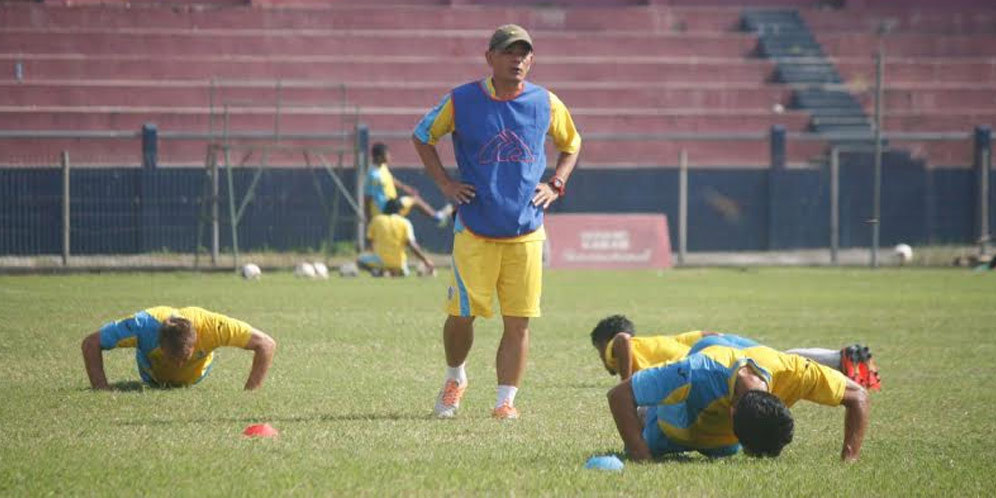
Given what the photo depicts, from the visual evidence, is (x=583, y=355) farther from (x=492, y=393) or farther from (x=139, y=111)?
(x=139, y=111)

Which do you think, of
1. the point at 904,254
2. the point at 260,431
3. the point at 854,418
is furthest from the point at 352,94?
the point at 854,418

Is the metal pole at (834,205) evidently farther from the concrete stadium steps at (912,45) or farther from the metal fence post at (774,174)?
the concrete stadium steps at (912,45)

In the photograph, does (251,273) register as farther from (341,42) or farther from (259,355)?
(259,355)

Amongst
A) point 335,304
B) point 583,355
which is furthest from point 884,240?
point 583,355

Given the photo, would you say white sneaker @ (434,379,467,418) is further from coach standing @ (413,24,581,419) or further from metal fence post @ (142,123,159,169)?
metal fence post @ (142,123,159,169)

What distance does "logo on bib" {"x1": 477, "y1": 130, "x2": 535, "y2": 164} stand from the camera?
991 cm

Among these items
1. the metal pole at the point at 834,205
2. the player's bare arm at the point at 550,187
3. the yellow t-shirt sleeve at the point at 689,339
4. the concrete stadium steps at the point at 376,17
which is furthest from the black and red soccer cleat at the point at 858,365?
the concrete stadium steps at the point at 376,17

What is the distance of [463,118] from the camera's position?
993 cm

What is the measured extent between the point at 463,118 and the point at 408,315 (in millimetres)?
8252

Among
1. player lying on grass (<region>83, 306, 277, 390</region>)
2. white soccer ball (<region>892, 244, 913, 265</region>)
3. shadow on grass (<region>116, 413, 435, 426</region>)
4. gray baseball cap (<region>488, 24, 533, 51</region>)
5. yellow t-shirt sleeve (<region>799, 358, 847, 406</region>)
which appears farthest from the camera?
white soccer ball (<region>892, 244, 913, 265</region>)

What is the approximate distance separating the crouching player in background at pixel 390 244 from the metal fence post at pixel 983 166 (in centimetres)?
1186

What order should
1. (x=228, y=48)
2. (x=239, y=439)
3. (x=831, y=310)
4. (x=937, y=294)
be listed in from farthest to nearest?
1. (x=228, y=48)
2. (x=937, y=294)
3. (x=831, y=310)
4. (x=239, y=439)

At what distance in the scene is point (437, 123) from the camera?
997cm

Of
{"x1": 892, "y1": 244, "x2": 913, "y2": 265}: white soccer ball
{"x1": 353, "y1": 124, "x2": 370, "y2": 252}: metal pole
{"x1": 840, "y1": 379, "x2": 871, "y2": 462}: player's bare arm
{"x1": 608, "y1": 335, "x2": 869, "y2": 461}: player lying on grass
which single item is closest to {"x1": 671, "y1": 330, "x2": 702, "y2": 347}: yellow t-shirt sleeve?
{"x1": 608, "y1": 335, "x2": 869, "y2": 461}: player lying on grass
